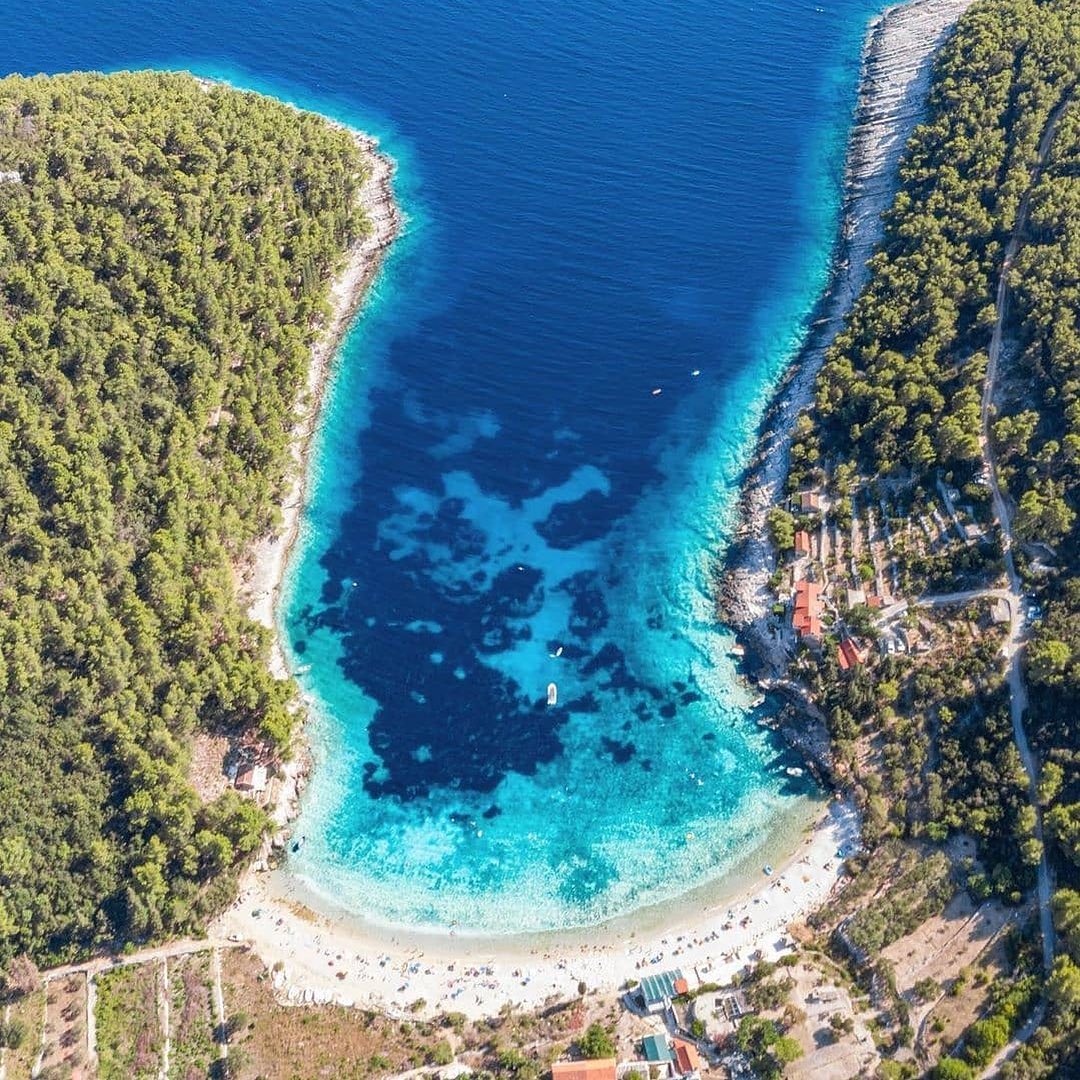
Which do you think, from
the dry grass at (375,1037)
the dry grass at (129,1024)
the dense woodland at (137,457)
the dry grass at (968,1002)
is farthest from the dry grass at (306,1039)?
the dry grass at (968,1002)

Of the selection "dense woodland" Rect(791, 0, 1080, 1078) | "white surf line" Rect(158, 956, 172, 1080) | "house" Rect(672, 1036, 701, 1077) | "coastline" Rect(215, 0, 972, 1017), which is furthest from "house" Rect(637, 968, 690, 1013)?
"white surf line" Rect(158, 956, 172, 1080)

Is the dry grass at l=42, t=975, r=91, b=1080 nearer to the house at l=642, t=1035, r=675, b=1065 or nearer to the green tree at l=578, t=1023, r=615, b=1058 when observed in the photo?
the green tree at l=578, t=1023, r=615, b=1058

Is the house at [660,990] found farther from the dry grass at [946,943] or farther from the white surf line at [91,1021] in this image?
the white surf line at [91,1021]

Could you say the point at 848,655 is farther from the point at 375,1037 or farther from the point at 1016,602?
the point at 375,1037

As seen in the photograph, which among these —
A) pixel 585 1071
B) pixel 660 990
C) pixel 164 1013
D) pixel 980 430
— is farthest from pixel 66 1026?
pixel 980 430

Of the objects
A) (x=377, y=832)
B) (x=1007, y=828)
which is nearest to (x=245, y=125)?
(x=377, y=832)
